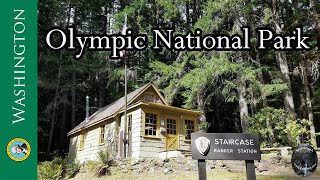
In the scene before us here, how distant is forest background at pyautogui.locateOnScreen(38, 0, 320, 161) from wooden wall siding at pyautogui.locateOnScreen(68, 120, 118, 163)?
3.66m

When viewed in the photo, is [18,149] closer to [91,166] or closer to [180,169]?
[180,169]

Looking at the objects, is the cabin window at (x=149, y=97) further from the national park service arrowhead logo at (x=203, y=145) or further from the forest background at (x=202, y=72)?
the national park service arrowhead logo at (x=203, y=145)

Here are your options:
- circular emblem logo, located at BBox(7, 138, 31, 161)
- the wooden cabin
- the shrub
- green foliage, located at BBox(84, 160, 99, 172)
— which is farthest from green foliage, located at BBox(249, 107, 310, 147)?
circular emblem logo, located at BBox(7, 138, 31, 161)

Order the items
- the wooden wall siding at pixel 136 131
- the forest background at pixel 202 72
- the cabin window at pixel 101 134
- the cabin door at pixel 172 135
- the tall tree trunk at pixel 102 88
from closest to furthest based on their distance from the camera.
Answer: the wooden wall siding at pixel 136 131, the cabin door at pixel 172 135, the cabin window at pixel 101 134, the forest background at pixel 202 72, the tall tree trunk at pixel 102 88

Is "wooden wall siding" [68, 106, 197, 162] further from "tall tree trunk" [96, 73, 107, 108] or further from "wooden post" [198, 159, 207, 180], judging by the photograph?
"tall tree trunk" [96, 73, 107, 108]

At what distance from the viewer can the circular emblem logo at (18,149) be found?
646cm

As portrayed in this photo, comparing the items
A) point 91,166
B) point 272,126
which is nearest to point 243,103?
point 272,126

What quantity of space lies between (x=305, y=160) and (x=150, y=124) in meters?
7.19

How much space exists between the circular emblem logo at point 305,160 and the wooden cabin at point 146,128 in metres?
5.37

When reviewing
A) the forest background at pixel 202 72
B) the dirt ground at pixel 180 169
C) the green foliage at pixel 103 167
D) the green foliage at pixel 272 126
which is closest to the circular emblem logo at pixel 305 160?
the dirt ground at pixel 180 169

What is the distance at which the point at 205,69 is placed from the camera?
18.0 meters

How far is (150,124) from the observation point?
47.9ft

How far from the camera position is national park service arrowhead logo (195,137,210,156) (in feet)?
22.4

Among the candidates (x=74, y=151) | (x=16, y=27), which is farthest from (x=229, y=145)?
(x=74, y=151)
